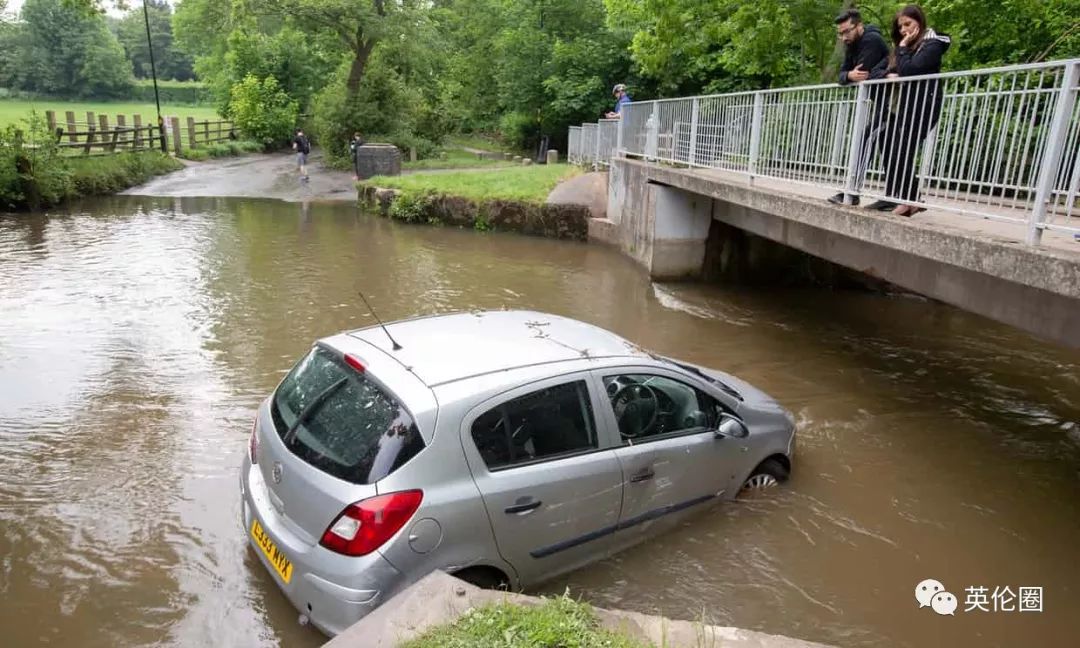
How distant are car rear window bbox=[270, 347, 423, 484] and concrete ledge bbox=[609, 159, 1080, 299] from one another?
4.34 m

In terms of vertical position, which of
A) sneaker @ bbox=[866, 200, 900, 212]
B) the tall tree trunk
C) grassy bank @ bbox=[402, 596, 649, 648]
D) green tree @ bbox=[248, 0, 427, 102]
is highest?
green tree @ bbox=[248, 0, 427, 102]

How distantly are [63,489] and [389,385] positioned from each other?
348 centimetres

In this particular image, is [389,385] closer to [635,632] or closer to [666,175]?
[635,632]

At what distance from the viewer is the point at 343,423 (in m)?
3.67

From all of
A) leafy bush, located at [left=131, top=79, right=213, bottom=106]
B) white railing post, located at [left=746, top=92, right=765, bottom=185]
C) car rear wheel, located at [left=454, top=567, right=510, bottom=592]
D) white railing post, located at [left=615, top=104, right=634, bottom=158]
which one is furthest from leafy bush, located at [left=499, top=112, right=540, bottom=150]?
leafy bush, located at [left=131, top=79, right=213, bottom=106]

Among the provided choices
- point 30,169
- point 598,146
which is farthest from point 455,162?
point 30,169

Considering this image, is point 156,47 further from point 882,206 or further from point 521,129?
point 882,206

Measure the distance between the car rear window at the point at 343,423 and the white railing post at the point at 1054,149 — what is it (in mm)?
4521

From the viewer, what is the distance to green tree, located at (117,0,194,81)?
9544 centimetres

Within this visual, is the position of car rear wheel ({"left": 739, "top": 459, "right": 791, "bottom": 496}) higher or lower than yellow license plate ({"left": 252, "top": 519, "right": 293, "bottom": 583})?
lower

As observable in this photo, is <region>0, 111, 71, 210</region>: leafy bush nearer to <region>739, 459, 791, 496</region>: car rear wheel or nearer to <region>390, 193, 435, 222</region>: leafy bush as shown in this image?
<region>390, 193, 435, 222</region>: leafy bush

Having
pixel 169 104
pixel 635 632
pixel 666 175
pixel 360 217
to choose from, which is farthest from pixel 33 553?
pixel 169 104

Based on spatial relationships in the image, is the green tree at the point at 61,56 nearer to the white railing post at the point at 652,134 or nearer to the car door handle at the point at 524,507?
the white railing post at the point at 652,134

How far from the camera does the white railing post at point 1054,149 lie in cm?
462
